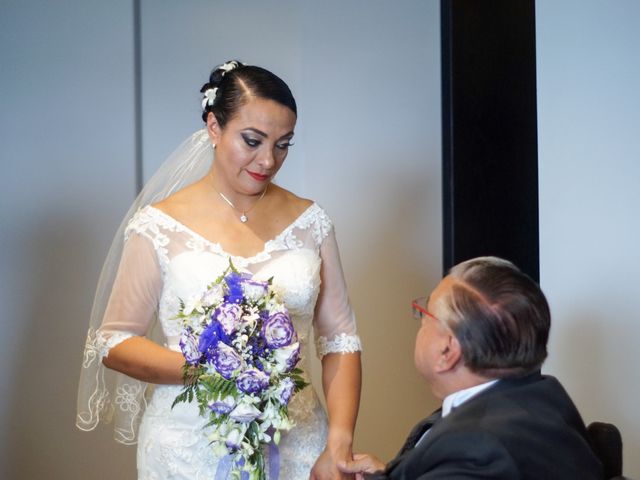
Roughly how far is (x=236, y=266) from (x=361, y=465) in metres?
0.69

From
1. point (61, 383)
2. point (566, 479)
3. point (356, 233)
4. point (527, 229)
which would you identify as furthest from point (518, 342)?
point (61, 383)

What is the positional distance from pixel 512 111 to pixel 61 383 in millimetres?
2587

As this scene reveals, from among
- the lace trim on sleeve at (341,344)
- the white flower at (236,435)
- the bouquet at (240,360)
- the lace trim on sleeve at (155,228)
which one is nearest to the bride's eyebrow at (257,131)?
the lace trim on sleeve at (155,228)

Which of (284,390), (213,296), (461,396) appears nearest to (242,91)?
(213,296)

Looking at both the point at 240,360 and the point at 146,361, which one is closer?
the point at 240,360

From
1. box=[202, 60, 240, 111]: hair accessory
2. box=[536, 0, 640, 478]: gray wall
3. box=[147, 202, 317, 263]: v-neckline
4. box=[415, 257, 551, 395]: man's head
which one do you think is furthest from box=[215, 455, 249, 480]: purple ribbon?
box=[536, 0, 640, 478]: gray wall

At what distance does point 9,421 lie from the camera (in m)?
4.42

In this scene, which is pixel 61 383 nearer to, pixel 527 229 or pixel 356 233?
pixel 356 233

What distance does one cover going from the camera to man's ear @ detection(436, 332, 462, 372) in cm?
204

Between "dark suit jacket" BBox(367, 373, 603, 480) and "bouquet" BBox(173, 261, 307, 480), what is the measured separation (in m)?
0.39

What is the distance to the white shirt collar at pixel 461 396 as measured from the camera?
2020mm

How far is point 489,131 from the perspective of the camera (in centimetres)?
374

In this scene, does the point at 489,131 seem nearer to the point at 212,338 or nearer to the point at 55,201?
the point at 212,338

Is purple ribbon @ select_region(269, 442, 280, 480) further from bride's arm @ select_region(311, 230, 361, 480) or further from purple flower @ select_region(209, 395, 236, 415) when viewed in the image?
purple flower @ select_region(209, 395, 236, 415)
